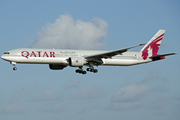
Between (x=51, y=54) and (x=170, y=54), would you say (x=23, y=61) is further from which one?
(x=170, y=54)

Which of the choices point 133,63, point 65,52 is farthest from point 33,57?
point 133,63

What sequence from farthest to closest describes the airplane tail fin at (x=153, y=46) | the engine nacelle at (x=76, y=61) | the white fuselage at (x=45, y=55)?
the airplane tail fin at (x=153, y=46) < the engine nacelle at (x=76, y=61) < the white fuselage at (x=45, y=55)

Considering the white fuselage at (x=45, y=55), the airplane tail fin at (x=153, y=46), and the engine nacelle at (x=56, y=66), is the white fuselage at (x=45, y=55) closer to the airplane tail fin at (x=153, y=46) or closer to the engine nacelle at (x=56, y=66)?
the engine nacelle at (x=56, y=66)

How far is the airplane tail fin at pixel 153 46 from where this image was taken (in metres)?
70.9

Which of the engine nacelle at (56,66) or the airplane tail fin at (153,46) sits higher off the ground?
the airplane tail fin at (153,46)

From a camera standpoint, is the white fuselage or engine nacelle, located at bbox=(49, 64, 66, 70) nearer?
the white fuselage

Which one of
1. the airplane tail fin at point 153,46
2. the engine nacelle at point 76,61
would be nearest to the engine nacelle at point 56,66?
the engine nacelle at point 76,61

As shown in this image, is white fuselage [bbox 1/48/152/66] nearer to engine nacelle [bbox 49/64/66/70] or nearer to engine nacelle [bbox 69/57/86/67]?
engine nacelle [bbox 69/57/86/67]

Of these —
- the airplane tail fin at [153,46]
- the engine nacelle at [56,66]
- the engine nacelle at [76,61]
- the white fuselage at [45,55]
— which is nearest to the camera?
the white fuselage at [45,55]

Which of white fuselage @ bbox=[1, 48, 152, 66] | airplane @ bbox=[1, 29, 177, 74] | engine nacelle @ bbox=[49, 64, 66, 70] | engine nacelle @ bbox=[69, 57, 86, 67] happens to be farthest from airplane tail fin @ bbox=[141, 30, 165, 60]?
engine nacelle @ bbox=[49, 64, 66, 70]

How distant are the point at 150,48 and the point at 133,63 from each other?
17.8 ft

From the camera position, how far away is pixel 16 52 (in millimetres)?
61406

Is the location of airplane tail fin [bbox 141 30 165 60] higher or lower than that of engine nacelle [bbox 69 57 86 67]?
higher

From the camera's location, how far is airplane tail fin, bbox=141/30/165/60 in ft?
233
